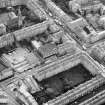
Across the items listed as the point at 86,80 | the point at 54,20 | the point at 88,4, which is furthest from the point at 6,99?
the point at 88,4

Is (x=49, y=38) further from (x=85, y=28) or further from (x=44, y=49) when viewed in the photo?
(x=85, y=28)

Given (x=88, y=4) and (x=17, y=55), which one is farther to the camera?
(x=88, y=4)

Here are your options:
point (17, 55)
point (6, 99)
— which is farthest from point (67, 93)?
point (17, 55)

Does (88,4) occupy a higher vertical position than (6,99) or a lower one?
higher

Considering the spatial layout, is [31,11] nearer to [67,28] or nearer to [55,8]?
[55,8]

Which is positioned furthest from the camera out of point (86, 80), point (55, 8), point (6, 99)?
point (55, 8)

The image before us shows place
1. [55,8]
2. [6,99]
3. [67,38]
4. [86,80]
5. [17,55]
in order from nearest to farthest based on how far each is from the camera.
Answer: [6,99] → [86,80] → [17,55] → [67,38] → [55,8]
